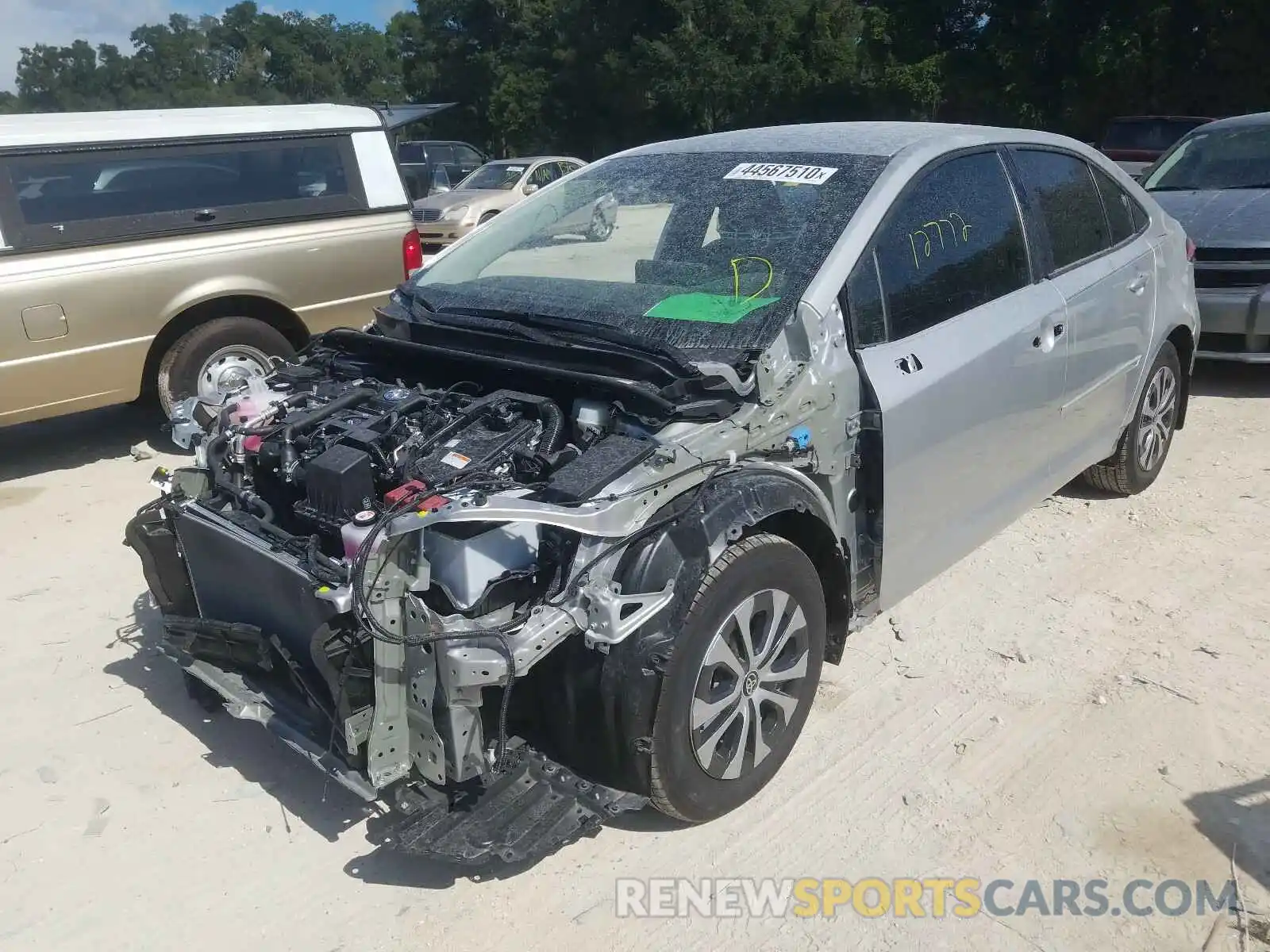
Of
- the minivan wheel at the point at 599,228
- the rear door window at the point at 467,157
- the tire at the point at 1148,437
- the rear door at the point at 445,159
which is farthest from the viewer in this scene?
the rear door window at the point at 467,157

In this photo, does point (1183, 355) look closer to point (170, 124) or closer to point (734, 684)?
point (734, 684)

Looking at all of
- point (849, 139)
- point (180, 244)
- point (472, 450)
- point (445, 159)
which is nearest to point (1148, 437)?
point (849, 139)

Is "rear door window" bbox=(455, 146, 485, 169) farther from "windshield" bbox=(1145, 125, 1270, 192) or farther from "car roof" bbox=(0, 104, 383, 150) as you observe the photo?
"windshield" bbox=(1145, 125, 1270, 192)

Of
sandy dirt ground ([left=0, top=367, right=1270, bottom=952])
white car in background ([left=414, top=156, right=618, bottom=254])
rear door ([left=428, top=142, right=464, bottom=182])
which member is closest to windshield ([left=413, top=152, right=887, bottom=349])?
sandy dirt ground ([left=0, top=367, right=1270, bottom=952])

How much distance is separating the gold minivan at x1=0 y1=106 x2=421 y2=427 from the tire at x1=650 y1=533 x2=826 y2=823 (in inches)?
142

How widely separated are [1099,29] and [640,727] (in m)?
23.6

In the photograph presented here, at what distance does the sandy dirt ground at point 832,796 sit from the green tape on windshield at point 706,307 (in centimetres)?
143

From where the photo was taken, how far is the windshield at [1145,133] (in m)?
15.4

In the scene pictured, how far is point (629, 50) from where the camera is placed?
126 feet

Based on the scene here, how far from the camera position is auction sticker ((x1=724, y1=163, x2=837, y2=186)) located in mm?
3643

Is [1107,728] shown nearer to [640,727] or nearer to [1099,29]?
[640,727]

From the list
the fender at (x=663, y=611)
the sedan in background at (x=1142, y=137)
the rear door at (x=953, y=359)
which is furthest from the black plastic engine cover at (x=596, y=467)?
the sedan in background at (x=1142, y=137)

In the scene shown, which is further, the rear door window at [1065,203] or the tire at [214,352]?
the tire at [214,352]
